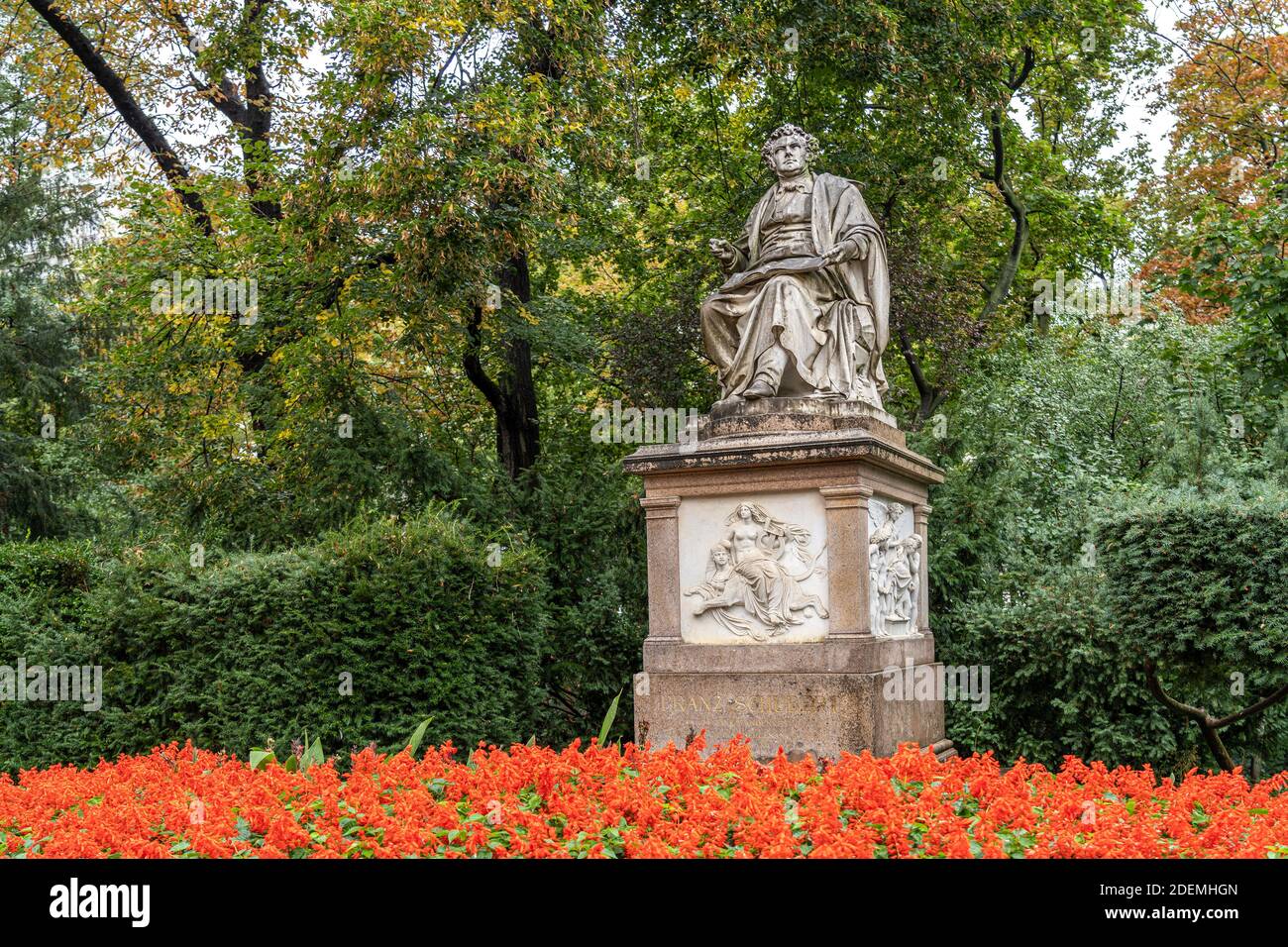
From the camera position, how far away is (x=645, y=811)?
421 cm

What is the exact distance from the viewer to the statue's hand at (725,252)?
29.5 ft

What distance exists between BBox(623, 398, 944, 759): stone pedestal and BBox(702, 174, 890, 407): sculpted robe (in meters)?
0.29

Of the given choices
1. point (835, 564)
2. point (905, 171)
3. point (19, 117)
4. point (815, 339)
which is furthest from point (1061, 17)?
point (19, 117)

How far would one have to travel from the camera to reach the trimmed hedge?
9.62m

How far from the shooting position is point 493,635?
10.2 metres

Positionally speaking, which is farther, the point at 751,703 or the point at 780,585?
the point at 780,585
